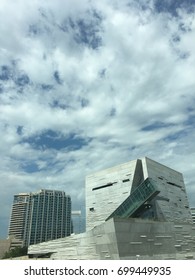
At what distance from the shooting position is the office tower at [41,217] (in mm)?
167350

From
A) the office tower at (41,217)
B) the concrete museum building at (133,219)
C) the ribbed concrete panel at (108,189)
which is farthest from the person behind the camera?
the office tower at (41,217)

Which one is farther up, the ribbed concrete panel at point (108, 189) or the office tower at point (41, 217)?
the office tower at point (41, 217)

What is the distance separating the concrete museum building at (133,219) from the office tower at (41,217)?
100 m

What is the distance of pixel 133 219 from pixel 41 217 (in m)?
138

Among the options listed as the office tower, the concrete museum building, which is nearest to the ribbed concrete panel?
the concrete museum building

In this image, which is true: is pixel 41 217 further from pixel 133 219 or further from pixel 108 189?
pixel 133 219

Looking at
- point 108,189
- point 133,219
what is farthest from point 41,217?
point 133,219

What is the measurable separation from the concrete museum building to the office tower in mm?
100196

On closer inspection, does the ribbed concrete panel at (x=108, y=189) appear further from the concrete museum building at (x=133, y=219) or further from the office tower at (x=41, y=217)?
the office tower at (x=41, y=217)

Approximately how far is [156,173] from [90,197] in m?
21.1

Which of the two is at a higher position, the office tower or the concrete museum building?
the office tower

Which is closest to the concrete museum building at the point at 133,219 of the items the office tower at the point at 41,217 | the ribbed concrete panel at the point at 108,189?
the ribbed concrete panel at the point at 108,189

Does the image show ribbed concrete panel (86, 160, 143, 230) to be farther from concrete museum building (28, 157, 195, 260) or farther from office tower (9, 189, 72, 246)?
office tower (9, 189, 72, 246)

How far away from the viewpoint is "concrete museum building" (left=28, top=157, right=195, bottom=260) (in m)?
42.2
